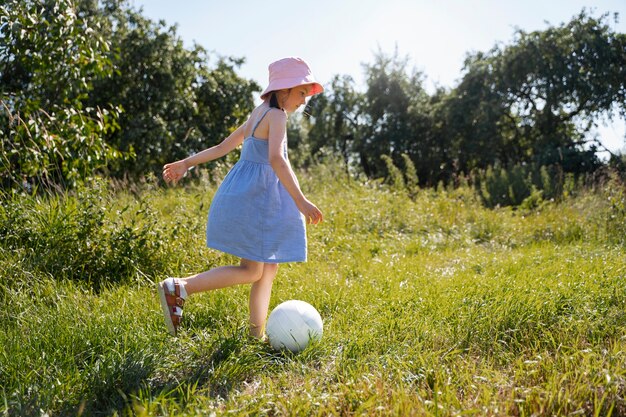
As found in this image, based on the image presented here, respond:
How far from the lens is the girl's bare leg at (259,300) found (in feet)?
10.3

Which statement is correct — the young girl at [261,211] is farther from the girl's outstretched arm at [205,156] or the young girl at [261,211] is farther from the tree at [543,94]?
the tree at [543,94]

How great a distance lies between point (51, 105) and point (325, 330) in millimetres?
4389

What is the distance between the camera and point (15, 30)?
4.86 m

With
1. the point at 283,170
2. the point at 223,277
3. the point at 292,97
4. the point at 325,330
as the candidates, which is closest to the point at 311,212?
the point at 283,170

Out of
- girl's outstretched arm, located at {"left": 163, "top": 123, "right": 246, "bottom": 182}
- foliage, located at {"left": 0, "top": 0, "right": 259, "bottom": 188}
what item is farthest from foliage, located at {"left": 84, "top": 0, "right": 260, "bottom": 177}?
girl's outstretched arm, located at {"left": 163, "top": 123, "right": 246, "bottom": 182}

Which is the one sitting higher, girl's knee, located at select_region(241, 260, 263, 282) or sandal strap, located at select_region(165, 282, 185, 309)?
girl's knee, located at select_region(241, 260, 263, 282)

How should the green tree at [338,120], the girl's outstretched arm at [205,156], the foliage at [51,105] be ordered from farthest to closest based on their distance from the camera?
the green tree at [338,120] → the foliage at [51,105] → the girl's outstretched arm at [205,156]

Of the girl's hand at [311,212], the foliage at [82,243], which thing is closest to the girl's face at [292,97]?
the girl's hand at [311,212]

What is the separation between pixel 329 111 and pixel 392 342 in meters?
20.9

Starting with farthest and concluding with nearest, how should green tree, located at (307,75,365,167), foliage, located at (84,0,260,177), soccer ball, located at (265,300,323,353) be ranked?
green tree, located at (307,75,365,167), foliage, located at (84,0,260,177), soccer ball, located at (265,300,323,353)

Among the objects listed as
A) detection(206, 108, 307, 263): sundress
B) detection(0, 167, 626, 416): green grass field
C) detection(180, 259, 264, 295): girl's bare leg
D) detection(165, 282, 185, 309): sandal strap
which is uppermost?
detection(206, 108, 307, 263): sundress

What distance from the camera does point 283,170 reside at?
2936 mm

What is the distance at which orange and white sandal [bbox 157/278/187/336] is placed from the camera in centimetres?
286

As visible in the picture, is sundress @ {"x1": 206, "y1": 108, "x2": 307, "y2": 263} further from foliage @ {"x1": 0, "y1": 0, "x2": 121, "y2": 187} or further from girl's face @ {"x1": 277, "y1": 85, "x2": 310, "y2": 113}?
foliage @ {"x1": 0, "y1": 0, "x2": 121, "y2": 187}
